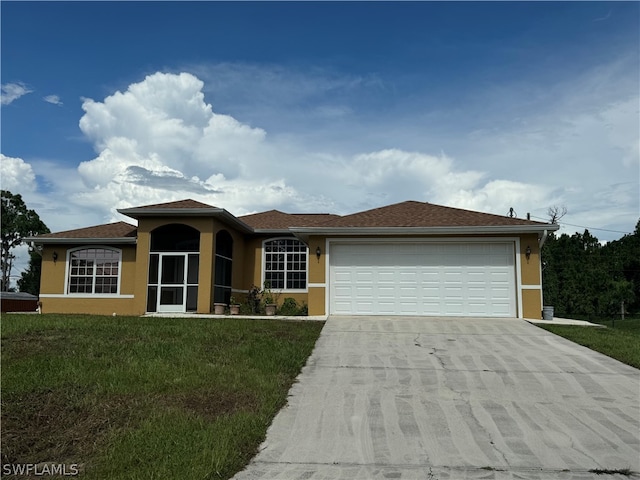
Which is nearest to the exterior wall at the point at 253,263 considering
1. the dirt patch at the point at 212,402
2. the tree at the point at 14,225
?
the dirt patch at the point at 212,402

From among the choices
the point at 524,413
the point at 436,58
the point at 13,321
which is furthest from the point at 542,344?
the point at 13,321

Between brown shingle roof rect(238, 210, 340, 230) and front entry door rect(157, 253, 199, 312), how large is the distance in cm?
383

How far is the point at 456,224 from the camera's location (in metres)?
15.0

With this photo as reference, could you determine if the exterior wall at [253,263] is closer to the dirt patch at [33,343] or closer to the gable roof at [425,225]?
the gable roof at [425,225]

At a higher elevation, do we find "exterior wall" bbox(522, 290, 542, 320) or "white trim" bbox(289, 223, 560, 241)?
"white trim" bbox(289, 223, 560, 241)

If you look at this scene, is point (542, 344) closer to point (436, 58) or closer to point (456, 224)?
point (456, 224)

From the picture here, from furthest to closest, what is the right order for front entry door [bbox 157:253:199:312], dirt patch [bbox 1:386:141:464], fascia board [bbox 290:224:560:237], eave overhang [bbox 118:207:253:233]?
1. front entry door [bbox 157:253:199:312]
2. eave overhang [bbox 118:207:253:233]
3. fascia board [bbox 290:224:560:237]
4. dirt patch [bbox 1:386:141:464]

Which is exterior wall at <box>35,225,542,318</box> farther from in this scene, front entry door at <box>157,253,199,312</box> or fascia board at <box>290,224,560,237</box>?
front entry door at <box>157,253,199,312</box>

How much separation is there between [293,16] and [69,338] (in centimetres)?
857

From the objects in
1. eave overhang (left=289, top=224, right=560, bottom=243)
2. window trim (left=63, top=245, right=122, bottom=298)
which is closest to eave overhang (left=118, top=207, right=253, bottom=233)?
window trim (left=63, top=245, right=122, bottom=298)

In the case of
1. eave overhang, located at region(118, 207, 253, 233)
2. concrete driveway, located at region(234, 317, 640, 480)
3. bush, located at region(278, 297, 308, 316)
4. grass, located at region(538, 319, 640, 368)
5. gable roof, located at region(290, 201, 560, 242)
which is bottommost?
concrete driveway, located at region(234, 317, 640, 480)

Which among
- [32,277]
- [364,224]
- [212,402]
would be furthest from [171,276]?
[32,277]

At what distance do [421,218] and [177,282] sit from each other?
8.60m

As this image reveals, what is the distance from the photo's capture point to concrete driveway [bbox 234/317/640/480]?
4809 millimetres
